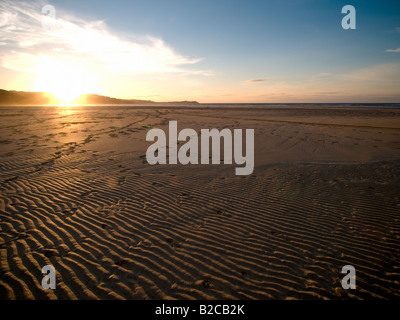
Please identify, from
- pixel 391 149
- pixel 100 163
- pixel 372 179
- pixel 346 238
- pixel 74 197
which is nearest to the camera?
pixel 346 238

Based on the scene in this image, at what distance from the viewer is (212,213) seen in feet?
15.4

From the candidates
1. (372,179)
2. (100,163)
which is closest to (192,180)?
(100,163)

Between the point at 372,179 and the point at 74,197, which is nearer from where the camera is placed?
the point at 74,197

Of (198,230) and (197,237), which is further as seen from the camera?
(198,230)

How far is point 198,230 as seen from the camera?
13.4 feet

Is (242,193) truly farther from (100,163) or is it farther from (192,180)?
(100,163)

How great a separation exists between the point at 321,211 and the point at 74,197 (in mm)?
6240

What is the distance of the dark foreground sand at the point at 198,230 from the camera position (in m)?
2.90

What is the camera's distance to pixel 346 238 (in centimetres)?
386

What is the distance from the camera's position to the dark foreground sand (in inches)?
114
